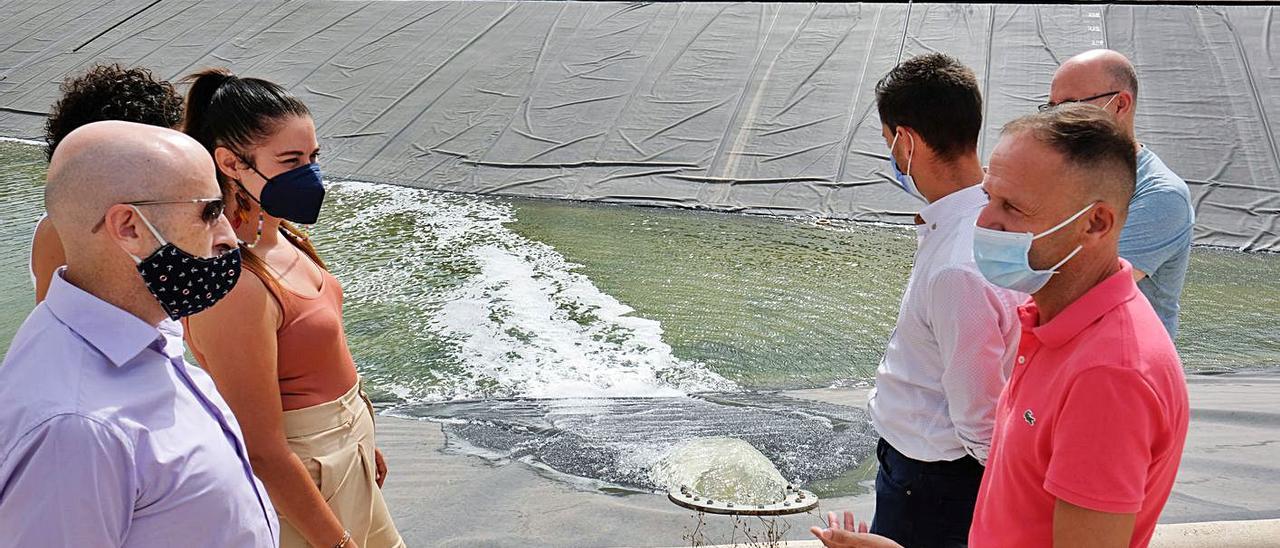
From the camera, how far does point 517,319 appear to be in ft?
21.5

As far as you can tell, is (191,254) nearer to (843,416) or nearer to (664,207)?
(843,416)

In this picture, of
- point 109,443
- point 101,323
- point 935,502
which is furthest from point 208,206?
point 935,502

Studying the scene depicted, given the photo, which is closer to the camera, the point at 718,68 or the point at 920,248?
the point at 920,248

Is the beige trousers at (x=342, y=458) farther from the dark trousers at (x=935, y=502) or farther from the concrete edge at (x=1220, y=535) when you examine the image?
the concrete edge at (x=1220, y=535)

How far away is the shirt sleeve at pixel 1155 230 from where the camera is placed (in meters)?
2.71

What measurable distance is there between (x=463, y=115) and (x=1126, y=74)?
874cm

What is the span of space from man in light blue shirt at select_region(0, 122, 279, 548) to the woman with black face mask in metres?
0.27

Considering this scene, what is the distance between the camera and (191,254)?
154 cm

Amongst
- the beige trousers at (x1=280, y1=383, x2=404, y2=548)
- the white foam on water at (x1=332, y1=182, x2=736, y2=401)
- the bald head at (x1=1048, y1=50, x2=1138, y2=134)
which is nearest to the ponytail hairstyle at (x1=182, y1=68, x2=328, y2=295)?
the beige trousers at (x1=280, y1=383, x2=404, y2=548)

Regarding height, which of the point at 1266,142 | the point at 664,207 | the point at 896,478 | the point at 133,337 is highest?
the point at 133,337

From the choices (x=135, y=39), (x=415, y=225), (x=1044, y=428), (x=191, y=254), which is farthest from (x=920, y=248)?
(x=135, y=39)

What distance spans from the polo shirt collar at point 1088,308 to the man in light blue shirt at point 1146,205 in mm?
1191

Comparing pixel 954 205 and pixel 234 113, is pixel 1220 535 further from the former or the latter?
pixel 234 113

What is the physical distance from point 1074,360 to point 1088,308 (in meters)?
0.10
